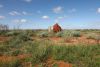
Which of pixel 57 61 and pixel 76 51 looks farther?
pixel 76 51

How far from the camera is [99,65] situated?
639 cm

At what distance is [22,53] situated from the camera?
8.92 meters

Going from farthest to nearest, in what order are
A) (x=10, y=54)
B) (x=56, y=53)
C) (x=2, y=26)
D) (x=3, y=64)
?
(x=2, y=26) < (x=10, y=54) < (x=56, y=53) < (x=3, y=64)

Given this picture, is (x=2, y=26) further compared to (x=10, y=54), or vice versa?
(x=2, y=26)

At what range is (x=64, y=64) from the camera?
6.75 metres

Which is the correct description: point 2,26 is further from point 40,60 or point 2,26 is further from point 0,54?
point 40,60

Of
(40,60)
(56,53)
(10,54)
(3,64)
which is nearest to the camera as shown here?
(3,64)

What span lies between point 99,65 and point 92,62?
0.26 m

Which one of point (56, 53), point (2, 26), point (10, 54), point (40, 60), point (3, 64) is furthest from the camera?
point (2, 26)

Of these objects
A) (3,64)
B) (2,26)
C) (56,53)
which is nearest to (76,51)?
(56,53)

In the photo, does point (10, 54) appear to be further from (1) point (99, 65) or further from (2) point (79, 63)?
(1) point (99, 65)

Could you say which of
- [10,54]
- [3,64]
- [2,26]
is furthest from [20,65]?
[2,26]

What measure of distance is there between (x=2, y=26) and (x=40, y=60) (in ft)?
83.0

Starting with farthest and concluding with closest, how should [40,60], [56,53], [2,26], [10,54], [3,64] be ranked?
[2,26]
[10,54]
[56,53]
[40,60]
[3,64]
